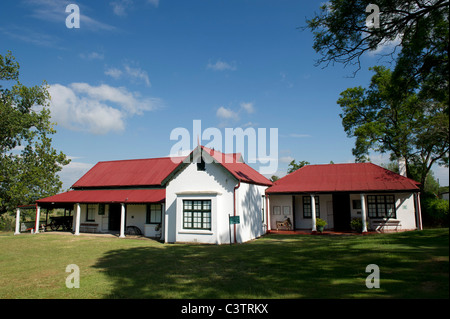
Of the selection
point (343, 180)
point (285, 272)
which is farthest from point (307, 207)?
point (285, 272)

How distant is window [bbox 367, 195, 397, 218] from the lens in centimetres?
2091

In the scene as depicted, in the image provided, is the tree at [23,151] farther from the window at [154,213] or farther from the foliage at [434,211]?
the foliage at [434,211]

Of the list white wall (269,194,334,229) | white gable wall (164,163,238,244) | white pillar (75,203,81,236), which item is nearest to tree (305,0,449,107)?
white gable wall (164,163,238,244)

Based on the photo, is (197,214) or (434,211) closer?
(197,214)

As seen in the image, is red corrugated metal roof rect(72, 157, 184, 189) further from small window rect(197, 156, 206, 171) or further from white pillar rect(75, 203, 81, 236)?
small window rect(197, 156, 206, 171)

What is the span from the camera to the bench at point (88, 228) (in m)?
24.8

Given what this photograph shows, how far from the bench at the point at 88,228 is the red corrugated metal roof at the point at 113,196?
242 cm

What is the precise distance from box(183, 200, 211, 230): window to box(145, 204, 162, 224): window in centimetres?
481

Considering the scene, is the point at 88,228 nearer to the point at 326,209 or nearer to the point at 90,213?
the point at 90,213

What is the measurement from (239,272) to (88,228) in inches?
758

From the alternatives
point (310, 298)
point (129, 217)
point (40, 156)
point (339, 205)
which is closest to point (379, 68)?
point (339, 205)

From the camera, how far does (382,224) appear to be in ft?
68.4

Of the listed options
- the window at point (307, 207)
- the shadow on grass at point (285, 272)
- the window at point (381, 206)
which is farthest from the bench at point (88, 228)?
the window at point (381, 206)
